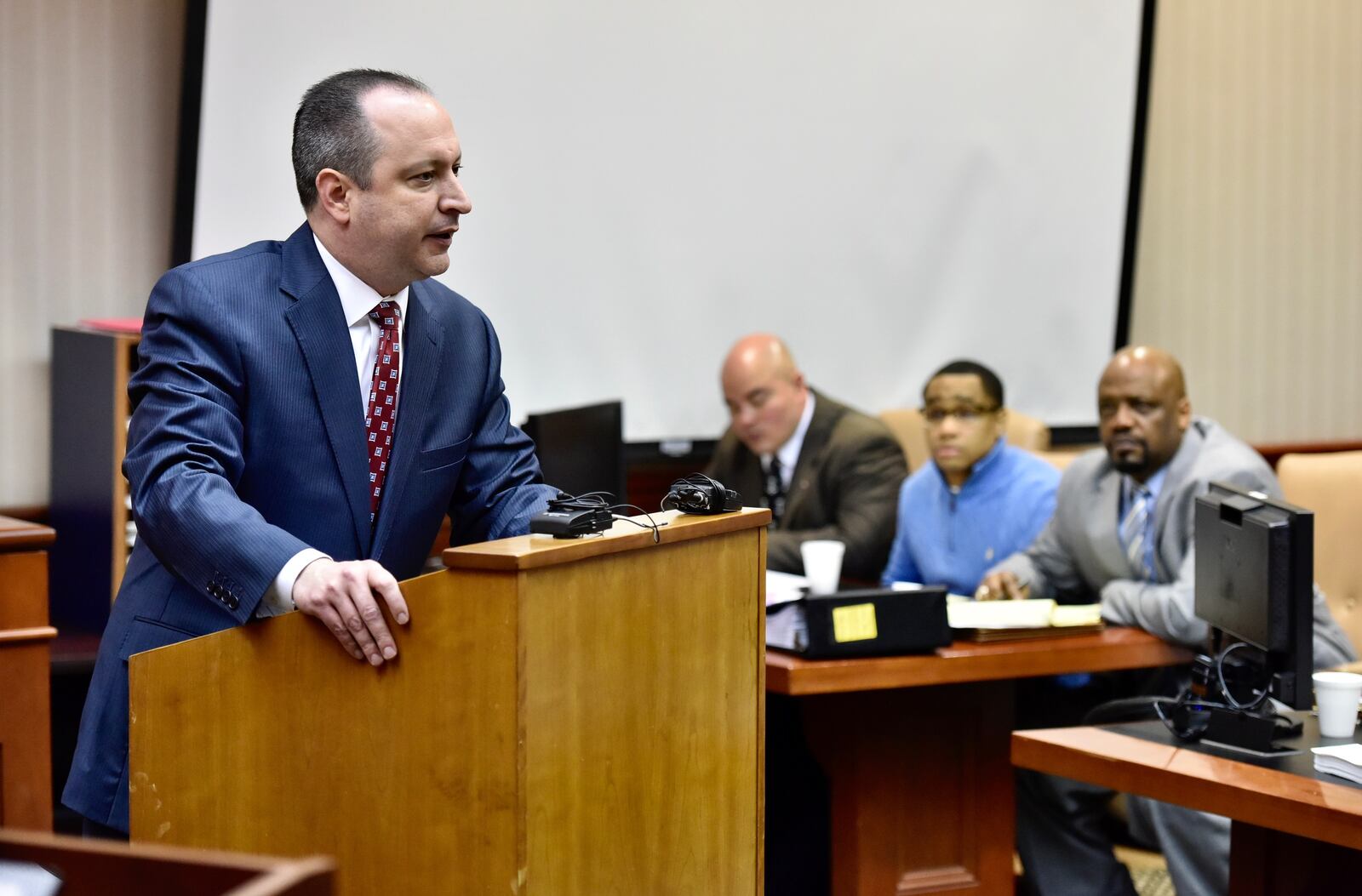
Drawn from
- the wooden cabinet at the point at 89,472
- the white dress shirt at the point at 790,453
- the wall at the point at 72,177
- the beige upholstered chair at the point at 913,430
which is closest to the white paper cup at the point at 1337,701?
the white dress shirt at the point at 790,453

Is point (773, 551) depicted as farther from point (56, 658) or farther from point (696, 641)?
point (696, 641)

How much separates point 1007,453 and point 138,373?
2813mm

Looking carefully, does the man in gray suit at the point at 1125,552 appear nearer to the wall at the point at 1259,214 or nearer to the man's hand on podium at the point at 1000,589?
the man's hand on podium at the point at 1000,589

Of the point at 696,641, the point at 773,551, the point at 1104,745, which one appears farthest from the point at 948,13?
the point at 696,641

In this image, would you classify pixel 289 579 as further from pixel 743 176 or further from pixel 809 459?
pixel 743 176

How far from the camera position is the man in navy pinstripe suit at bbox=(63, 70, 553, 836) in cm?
169

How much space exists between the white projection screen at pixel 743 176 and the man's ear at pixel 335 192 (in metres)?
2.32

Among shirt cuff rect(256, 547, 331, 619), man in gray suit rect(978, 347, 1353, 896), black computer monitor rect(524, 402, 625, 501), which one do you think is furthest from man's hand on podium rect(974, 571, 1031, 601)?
shirt cuff rect(256, 547, 331, 619)

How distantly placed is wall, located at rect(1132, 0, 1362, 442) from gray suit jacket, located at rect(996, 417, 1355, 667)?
7.40 feet

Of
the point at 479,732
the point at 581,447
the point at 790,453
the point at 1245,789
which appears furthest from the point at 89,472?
the point at 1245,789

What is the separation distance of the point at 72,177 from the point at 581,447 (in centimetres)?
155

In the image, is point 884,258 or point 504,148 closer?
point 504,148

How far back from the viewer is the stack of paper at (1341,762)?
6.87 feet

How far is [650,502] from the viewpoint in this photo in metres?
4.91
